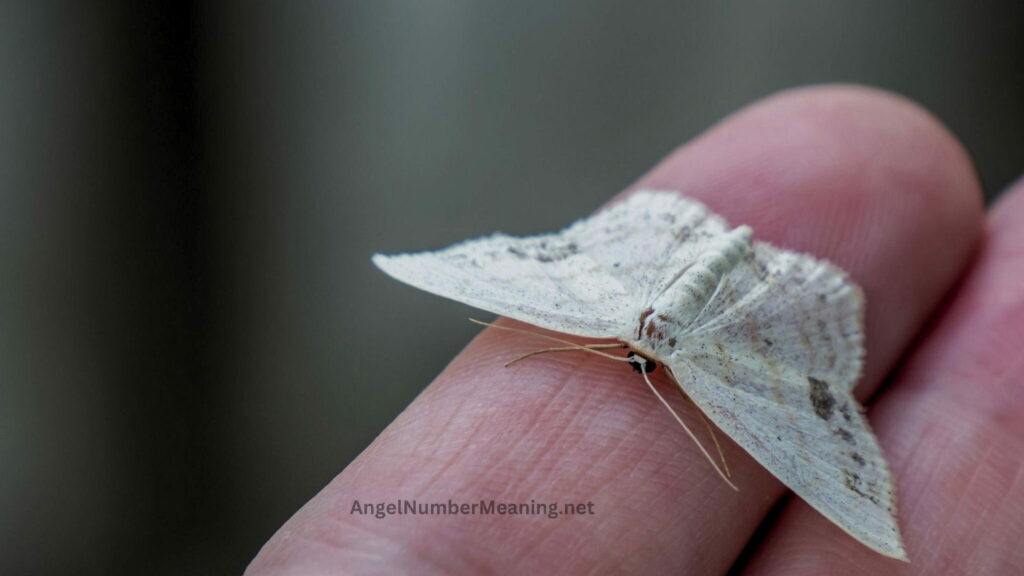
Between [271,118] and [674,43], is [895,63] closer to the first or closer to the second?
[674,43]

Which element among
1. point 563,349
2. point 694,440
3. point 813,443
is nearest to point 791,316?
point 813,443

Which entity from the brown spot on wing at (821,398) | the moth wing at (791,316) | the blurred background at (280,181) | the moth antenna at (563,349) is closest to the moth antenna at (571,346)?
the moth antenna at (563,349)

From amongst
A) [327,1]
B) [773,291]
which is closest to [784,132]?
[773,291]

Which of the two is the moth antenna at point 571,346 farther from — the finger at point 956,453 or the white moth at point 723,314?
the finger at point 956,453

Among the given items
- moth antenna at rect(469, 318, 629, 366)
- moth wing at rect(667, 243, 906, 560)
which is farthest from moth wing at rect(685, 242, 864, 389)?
moth antenna at rect(469, 318, 629, 366)

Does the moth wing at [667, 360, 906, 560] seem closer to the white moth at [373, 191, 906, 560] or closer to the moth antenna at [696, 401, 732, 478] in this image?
the white moth at [373, 191, 906, 560]

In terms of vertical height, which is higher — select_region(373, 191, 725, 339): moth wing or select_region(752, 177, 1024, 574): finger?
select_region(373, 191, 725, 339): moth wing

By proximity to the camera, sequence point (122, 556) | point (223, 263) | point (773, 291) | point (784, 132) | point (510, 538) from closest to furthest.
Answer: point (510, 538), point (773, 291), point (784, 132), point (122, 556), point (223, 263)
